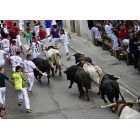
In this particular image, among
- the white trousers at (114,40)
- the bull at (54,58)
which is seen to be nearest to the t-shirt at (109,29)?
the white trousers at (114,40)

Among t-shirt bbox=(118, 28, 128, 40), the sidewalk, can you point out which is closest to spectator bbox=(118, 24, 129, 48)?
t-shirt bbox=(118, 28, 128, 40)

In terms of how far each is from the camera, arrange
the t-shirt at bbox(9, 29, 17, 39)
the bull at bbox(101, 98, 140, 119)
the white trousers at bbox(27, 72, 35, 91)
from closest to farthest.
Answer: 1. the bull at bbox(101, 98, 140, 119)
2. the white trousers at bbox(27, 72, 35, 91)
3. the t-shirt at bbox(9, 29, 17, 39)

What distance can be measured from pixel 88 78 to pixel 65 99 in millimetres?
1114

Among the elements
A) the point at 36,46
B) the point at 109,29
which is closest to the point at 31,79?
the point at 36,46

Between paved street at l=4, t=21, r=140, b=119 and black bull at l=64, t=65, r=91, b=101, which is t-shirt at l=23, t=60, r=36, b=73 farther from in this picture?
black bull at l=64, t=65, r=91, b=101

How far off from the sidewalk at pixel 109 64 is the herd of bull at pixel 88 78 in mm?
1198

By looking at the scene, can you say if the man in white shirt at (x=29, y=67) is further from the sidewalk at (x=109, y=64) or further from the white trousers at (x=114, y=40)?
the white trousers at (x=114, y=40)

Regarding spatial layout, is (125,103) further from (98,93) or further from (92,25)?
(92,25)

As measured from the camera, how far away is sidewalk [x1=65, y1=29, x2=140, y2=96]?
1564 centimetres

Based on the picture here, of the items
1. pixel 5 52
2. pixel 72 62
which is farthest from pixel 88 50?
pixel 5 52

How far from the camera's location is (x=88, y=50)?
2105cm

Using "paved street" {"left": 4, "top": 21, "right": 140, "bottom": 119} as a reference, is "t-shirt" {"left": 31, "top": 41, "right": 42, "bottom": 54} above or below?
above

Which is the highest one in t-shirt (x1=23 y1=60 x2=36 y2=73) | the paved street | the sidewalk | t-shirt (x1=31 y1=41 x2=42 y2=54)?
t-shirt (x1=31 y1=41 x2=42 y2=54)

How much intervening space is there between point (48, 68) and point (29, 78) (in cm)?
102
